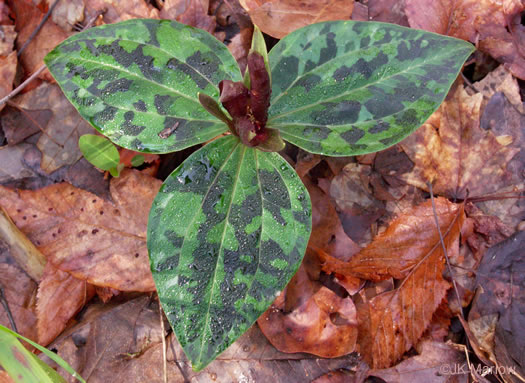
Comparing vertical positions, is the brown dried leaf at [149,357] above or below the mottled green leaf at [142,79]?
below

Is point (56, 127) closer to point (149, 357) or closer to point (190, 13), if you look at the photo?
point (190, 13)

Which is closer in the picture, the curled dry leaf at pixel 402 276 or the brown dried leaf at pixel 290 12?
the curled dry leaf at pixel 402 276

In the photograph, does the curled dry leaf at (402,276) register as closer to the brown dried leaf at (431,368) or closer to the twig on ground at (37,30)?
the brown dried leaf at (431,368)

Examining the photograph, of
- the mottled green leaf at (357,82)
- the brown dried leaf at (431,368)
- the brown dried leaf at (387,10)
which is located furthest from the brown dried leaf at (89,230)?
the brown dried leaf at (387,10)

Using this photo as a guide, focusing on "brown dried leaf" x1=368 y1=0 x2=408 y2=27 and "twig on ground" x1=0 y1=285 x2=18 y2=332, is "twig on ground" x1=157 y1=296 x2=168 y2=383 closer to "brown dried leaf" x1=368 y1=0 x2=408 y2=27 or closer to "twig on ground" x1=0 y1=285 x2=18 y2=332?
"twig on ground" x1=0 y1=285 x2=18 y2=332

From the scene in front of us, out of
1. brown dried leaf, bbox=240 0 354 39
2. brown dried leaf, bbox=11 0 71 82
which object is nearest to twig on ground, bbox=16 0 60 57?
brown dried leaf, bbox=11 0 71 82

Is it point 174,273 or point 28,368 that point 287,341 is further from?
point 28,368
